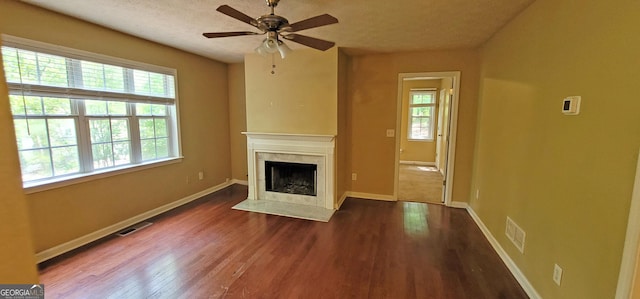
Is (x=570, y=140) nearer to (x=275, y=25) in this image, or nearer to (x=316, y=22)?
(x=316, y=22)

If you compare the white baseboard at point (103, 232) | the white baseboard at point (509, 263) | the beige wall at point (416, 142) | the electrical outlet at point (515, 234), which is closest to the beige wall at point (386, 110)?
the white baseboard at point (509, 263)

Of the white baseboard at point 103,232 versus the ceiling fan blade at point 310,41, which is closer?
the ceiling fan blade at point 310,41

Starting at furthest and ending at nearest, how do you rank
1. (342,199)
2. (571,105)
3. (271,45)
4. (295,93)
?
1. (342,199)
2. (295,93)
3. (271,45)
4. (571,105)

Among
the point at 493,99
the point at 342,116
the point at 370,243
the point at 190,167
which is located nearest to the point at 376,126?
the point at 342,116

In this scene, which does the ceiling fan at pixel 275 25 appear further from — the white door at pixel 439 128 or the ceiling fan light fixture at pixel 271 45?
the white door at pixel 439 128

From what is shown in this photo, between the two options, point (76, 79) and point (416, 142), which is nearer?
point (76, 79)

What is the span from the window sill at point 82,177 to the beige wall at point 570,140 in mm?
4034

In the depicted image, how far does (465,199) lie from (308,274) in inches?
114

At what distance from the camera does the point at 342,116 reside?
405cm

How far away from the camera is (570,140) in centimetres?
175

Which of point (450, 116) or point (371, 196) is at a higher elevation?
point (450, 116)

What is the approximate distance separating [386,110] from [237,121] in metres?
2.83

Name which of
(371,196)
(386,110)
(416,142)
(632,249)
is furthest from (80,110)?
(416,142)

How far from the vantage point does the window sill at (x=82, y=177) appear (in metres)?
2.48
